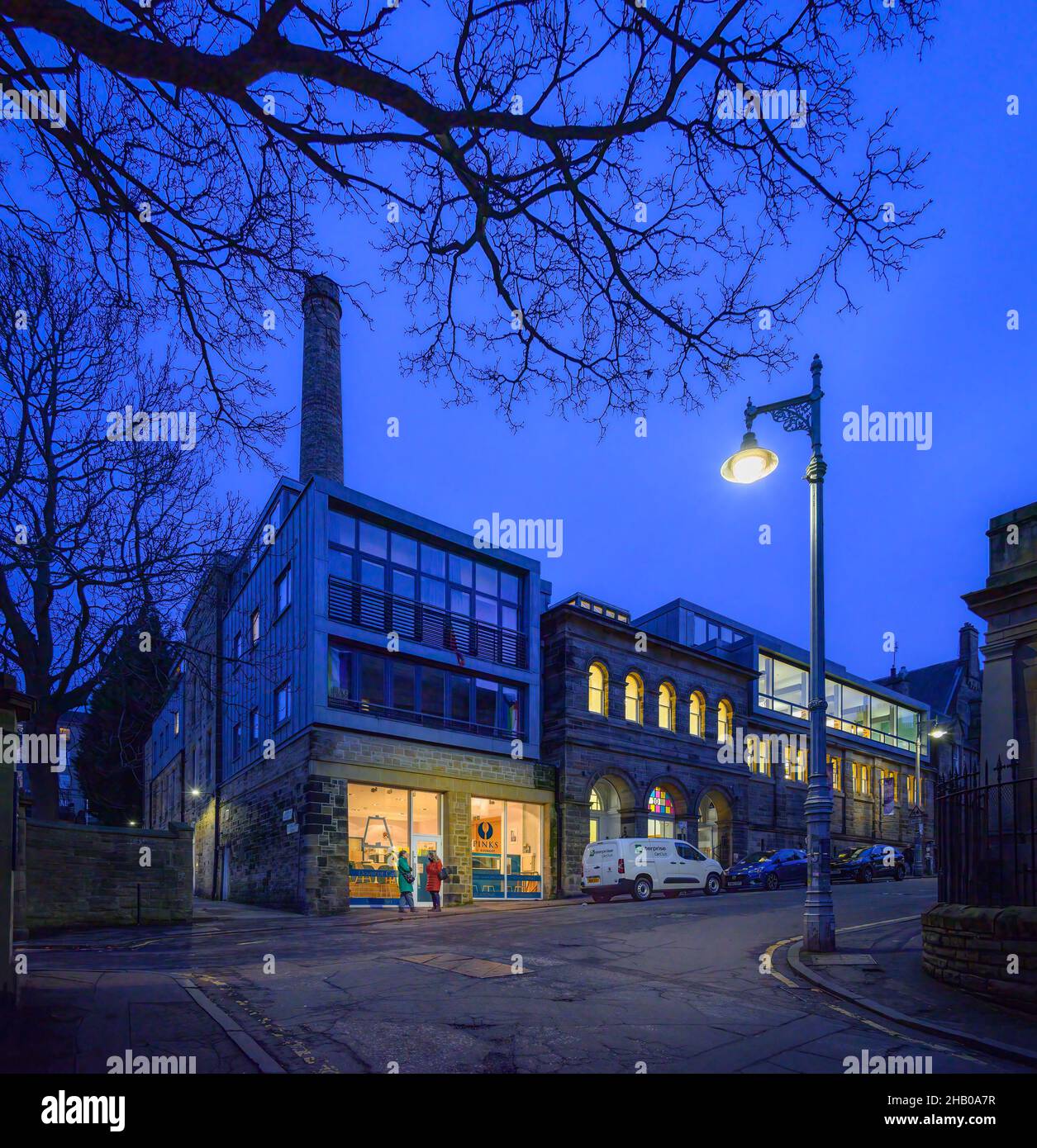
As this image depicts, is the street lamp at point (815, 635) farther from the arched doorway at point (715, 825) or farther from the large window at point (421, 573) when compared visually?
the arched doorway at point (715, 825)

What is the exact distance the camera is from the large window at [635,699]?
33.1m

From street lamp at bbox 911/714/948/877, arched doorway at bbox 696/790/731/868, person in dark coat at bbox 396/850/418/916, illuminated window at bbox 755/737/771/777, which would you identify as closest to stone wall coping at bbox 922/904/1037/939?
person in dark coat at bbox 396/850/418/916

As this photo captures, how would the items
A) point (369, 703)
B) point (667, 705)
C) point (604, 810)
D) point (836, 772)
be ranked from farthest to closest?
point (836, 772) < point (667, 705) < point (604, 810) < point (369, 703)

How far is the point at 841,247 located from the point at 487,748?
24118 mm

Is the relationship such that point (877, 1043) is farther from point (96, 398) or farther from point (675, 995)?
point (96, 398)

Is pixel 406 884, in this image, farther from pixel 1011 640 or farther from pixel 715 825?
pixel 715 825

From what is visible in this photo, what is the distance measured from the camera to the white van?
24.2 m

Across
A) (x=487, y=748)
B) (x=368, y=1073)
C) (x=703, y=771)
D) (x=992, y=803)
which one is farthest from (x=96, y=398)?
(x=703, y=771)

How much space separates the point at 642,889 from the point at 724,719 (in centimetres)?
1446

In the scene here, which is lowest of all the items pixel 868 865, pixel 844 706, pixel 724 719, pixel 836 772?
pixel 868 865

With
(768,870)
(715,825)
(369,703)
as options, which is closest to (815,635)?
(369,703)

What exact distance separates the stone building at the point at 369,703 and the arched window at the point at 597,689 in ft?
7.14

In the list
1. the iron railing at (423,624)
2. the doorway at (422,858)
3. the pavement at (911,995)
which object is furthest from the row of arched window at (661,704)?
the pavement at (911,995)

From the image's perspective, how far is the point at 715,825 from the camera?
3697cm
